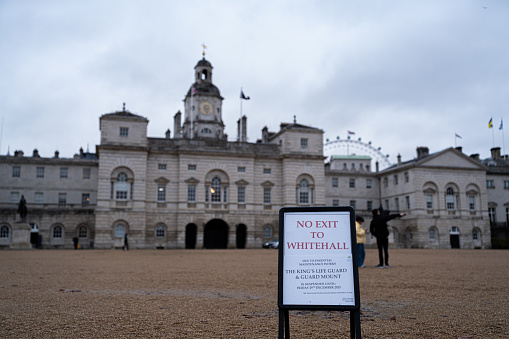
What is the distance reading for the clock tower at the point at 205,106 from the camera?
60.2 m

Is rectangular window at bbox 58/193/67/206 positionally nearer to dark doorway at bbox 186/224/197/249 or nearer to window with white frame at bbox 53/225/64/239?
window with white frame at bbox 53/225/64/239

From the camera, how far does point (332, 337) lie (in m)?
5.98

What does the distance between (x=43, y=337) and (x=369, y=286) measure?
25.1 ft

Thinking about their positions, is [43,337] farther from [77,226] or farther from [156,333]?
[77,226]

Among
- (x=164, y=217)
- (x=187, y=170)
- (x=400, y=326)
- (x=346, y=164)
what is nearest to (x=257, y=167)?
(x=187, y=170)

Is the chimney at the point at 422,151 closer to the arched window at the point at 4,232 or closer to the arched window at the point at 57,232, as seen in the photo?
the arched window at the point at 57,232

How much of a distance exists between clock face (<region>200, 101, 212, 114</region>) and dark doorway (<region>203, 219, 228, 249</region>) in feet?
53.2

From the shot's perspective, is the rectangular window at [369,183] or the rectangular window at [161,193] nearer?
the rectangular window at [161,193]

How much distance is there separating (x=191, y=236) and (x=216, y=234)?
2.63m

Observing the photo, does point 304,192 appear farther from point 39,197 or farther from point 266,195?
point 39,197

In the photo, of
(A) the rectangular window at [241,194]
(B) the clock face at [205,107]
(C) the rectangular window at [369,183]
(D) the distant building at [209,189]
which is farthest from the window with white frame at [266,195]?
(C) the rectangular window at [369,183]

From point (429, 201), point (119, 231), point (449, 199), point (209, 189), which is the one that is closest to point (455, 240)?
point (449, 199)

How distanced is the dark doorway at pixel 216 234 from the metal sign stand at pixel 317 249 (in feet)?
150

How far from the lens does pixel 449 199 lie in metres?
56.9
